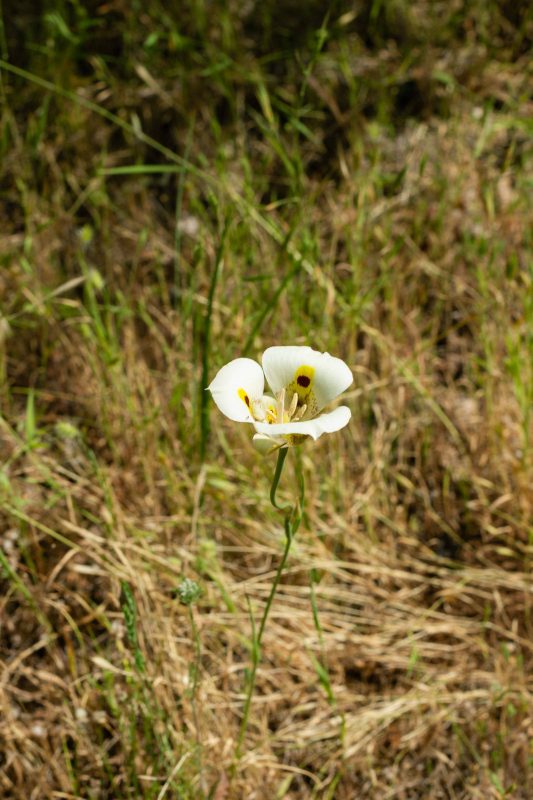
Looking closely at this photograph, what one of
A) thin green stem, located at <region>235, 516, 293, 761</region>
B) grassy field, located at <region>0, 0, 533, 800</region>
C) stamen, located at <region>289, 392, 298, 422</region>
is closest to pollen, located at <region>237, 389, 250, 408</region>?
stamen, located at <region>289, 392, 298, 422</region>

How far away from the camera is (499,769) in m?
2.16

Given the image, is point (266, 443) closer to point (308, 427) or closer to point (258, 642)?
point (308, 427)

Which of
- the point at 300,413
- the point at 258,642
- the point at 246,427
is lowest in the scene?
the point at 258,642

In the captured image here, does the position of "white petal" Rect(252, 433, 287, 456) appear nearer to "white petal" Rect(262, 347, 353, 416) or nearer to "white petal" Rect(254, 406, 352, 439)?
"white petal" Rect(254, 406, 352, 439)

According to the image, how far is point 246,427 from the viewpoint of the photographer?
2.57 metres

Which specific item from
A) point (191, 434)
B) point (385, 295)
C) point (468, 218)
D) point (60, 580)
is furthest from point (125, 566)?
point (468, 218)

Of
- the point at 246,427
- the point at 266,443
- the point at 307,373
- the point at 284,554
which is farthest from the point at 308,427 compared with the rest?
the point at 246,427

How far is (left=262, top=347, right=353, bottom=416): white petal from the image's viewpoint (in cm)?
164

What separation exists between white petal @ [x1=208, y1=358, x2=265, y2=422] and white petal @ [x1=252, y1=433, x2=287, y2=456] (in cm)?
3

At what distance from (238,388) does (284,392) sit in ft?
0.52

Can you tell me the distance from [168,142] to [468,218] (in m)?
1.10

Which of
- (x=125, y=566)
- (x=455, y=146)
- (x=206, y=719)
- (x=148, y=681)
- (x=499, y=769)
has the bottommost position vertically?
(x=499, y=769)

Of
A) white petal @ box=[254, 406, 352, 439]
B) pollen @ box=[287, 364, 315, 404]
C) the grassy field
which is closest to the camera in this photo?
white petal @ box=[254, 406, 352, 439]

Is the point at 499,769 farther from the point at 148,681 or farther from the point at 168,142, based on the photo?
the point at 168,142
